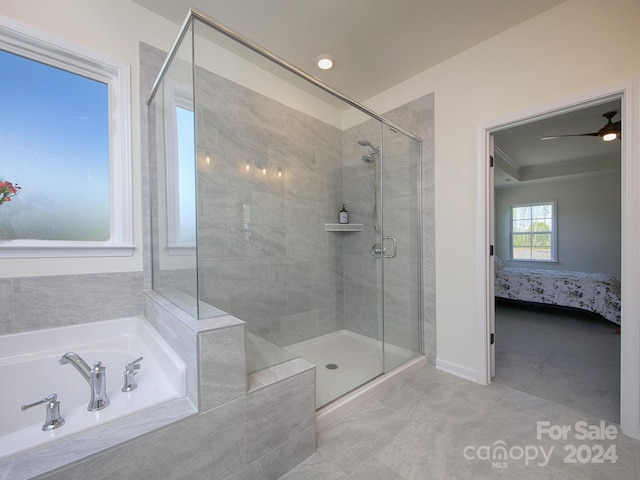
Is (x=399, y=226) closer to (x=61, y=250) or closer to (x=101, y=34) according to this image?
(x=61, y=250)

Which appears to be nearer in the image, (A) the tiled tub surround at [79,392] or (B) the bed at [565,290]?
(A) the tiled tub surround at [79,392]

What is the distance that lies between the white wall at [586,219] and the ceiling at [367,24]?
16.8 ft

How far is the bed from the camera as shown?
359cm

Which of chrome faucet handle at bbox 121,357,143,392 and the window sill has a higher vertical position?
the window sill

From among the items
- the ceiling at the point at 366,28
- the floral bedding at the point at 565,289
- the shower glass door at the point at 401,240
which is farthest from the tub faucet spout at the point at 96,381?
the floral bedding at the point at 565,289

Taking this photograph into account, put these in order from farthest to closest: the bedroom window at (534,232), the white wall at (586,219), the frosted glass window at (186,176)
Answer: the bedroom window at (534,232)
the white wall at (586,219)
the frosted glass window at (186,176)

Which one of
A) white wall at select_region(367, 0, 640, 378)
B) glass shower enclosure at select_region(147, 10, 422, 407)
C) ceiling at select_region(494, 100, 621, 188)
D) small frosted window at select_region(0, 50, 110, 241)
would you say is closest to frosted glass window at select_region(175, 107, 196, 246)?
glass shower enclosure at select_region(147, 10, 422, 407)

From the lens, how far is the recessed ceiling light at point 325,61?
236 cm

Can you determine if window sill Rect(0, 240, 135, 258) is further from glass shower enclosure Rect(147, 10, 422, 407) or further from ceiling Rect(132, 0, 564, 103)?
ceiling Rect(132, 0, 564, 103)

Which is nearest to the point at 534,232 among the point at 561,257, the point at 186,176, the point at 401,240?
the point at 561,257

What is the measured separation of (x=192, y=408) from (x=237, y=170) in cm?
179

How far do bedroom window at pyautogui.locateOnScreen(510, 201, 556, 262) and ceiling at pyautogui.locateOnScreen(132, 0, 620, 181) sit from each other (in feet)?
11.8

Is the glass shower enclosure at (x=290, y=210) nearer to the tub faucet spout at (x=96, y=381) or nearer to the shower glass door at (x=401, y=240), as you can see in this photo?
the shower glass door at (x=401, y=240)

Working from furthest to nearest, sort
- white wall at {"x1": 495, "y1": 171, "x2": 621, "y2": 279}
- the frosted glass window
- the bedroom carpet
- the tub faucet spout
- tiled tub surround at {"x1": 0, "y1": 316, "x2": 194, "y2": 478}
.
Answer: white wall at {"x1": 495, "y1": 171, "x2": 621, "y2": 279}, the bedroom carpet, the frosted glass window, the tub faucet spout, tiled tub surround at {"x1": 0, "y1": 316, "x2": 194, "y2": 478}
